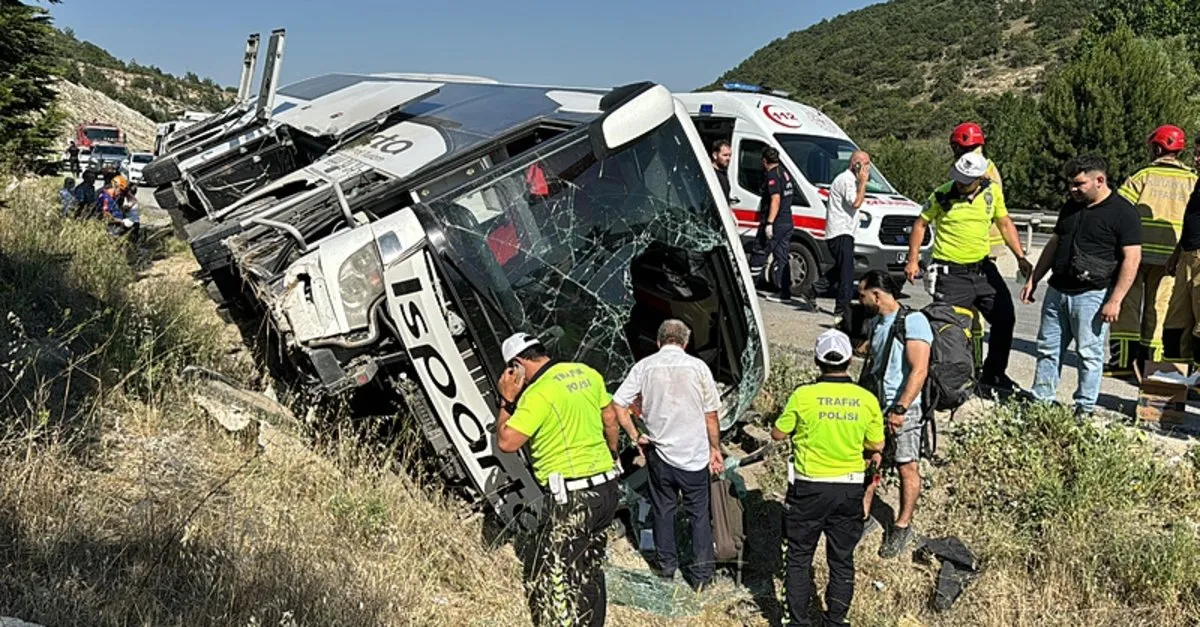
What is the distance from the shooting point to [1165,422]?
5.39 m

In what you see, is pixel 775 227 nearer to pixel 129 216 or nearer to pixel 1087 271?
pixel 1087 271

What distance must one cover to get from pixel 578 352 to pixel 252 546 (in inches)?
66.3

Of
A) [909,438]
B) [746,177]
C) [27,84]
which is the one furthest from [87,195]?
[909,438]

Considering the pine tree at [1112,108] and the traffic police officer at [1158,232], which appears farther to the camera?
the pine tree at [1112,108]

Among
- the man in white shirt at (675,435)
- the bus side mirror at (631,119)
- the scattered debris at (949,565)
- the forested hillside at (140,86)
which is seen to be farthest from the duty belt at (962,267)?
the forested hillside at (140,86)

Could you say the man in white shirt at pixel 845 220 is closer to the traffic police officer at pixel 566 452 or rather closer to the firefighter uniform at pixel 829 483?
the firefighter uniform at pixel 829 483

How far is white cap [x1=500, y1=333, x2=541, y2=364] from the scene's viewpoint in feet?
12.3

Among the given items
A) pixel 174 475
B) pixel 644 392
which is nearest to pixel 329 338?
pixel 174 475

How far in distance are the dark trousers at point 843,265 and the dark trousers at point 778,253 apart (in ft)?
2.08

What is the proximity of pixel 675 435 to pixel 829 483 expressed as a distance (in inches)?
29.9

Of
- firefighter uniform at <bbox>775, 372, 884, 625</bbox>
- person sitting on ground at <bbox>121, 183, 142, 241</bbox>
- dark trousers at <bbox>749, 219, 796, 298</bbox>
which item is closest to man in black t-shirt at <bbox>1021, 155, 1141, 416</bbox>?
firefighter uniform at <bbox>775, 372, 884, 625</bbox>

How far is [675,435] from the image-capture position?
13.7ft

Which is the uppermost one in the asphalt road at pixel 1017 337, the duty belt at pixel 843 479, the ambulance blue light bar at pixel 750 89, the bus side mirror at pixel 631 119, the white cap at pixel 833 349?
the bus side mirror at pixel 631 119

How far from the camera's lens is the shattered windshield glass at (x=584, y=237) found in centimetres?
399
